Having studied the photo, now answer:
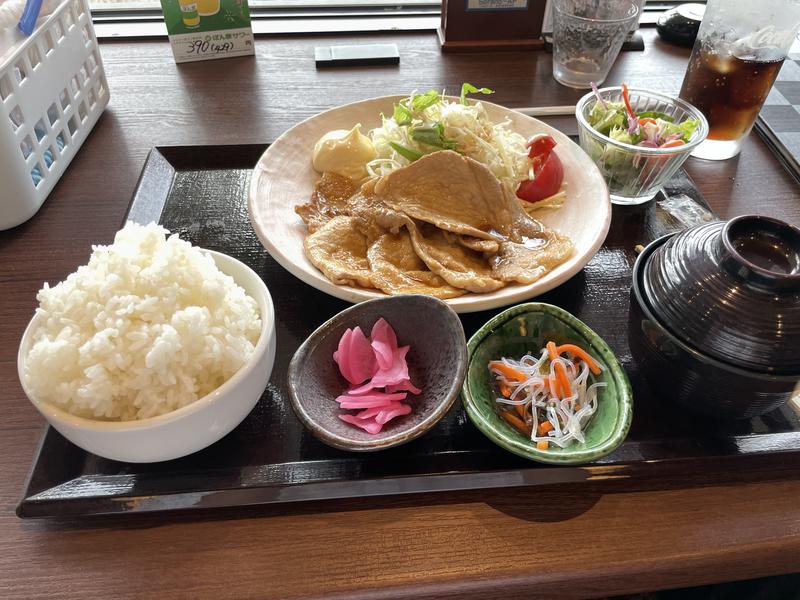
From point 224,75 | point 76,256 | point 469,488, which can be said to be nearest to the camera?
point 469,488

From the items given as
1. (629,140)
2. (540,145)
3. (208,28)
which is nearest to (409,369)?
(540,145)

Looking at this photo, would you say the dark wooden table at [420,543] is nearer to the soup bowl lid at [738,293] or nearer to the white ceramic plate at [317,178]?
the soup bowl lid at [738,293]

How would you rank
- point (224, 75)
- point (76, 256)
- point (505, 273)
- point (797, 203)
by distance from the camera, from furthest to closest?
1. point (224, 75)
2. point (797, 203)
3. point (76, 256)
4. point (505, 273)

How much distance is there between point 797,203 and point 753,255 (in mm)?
984

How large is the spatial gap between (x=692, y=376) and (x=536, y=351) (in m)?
0.32

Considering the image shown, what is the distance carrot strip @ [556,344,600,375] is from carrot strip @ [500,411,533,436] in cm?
17

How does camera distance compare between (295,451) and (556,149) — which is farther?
(556,149)

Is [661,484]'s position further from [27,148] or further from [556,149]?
[27,148]

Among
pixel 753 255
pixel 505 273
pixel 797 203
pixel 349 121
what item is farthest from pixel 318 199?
pixel 797 203

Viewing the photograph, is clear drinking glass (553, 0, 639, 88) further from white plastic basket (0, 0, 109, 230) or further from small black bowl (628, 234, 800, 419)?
white plastic basket (0, 0, 109, 230)

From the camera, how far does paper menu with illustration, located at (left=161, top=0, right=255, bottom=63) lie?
2.36 meters

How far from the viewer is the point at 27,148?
172 cm

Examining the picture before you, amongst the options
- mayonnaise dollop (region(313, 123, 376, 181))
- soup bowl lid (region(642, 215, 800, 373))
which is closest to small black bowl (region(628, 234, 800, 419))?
soup bowl lid (region(642, 215, 800, 373))

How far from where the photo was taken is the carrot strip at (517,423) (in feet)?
3.88
